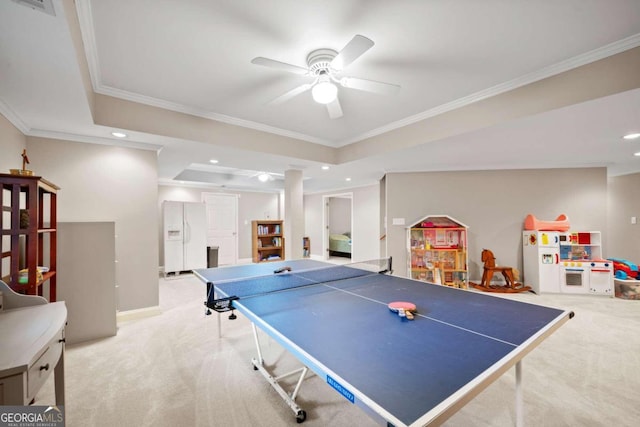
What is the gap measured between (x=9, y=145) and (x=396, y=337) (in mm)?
3778

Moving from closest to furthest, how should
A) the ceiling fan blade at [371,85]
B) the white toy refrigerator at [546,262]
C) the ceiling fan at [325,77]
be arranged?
1. the ceiling fan at [325,77]
2. the ceiling fan blade at [371,85]
3. the white toy refrigerator at [546,262]

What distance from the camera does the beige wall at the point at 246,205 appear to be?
7130 millimetres

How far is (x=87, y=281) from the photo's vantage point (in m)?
2.85

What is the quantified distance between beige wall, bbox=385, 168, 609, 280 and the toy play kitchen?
366 millimetres

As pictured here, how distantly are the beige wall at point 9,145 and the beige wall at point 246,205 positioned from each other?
13.9 ft

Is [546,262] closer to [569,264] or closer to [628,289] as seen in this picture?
[569,264]

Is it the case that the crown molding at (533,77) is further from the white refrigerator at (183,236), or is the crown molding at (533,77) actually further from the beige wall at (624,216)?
the beige wall at (624,216)

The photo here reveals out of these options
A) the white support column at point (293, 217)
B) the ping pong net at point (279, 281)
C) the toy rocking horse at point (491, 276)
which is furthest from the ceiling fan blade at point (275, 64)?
the toy rocking horse at point (491, 276)

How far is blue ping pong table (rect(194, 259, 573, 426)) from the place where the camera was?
83cm

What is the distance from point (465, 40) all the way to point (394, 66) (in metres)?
0.55

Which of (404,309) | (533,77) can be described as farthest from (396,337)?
(533,77)

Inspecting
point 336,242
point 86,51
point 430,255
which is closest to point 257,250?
point 336,242

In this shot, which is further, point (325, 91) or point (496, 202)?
point (496, 202)

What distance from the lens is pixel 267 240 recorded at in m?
6.78
